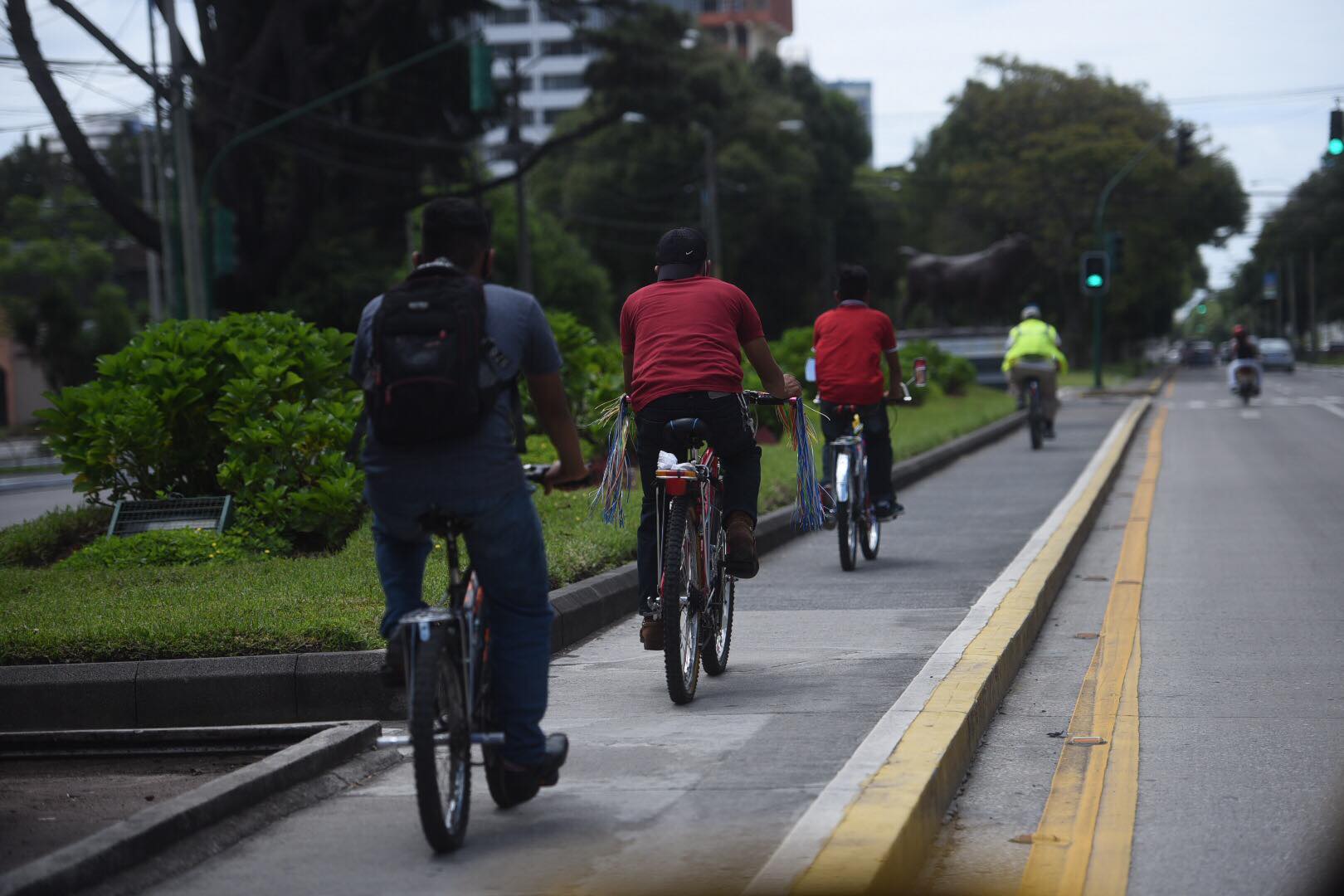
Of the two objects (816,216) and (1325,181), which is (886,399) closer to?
(816,216)

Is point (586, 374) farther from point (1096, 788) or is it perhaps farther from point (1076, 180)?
point (1076, 180)

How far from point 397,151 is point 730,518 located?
2771 cm

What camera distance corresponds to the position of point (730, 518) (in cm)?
711

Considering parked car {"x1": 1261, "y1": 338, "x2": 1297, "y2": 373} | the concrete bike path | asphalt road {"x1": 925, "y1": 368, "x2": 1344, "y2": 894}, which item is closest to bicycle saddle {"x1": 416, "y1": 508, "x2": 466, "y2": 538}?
the concrete bike path

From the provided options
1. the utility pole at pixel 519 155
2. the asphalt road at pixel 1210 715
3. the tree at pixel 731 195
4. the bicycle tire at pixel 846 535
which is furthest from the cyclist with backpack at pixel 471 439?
the tree at pixel 731 195

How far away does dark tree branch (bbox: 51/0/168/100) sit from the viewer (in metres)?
23.3

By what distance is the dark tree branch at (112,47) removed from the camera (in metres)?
23.3

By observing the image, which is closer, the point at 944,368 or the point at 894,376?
the point at 894,376

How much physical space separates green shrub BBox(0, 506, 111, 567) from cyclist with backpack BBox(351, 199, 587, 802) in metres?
6.68

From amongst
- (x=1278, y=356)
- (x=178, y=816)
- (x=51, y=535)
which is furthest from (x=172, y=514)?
(x=1278, y=356)

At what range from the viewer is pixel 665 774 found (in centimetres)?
538

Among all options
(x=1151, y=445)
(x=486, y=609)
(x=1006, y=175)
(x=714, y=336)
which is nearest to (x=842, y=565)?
(x=714, y=336)

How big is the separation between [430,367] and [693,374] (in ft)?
8.42

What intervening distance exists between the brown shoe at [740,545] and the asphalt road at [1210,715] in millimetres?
1211
